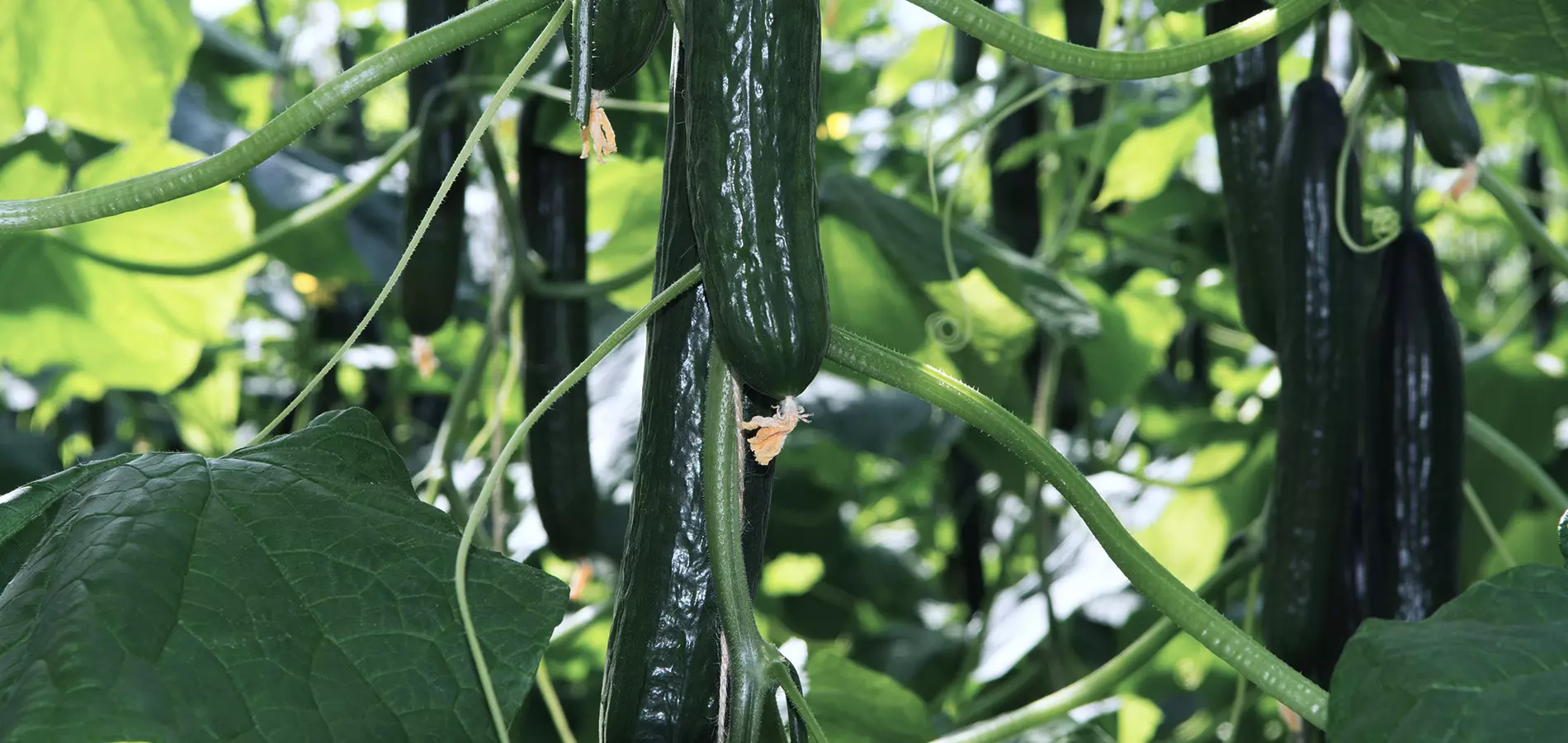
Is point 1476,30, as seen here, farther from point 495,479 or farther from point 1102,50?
point 495,479

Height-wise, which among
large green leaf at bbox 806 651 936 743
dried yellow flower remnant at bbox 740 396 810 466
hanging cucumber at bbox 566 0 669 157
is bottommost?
large green leaf at bbox 806 651 936 743

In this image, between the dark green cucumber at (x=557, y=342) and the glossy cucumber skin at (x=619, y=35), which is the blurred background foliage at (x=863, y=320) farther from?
the glossy cucumber skin at (x=619, y=35)

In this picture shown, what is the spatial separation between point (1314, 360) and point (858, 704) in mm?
459

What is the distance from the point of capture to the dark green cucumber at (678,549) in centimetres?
70

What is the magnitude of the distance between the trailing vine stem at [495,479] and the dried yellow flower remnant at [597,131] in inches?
1.7

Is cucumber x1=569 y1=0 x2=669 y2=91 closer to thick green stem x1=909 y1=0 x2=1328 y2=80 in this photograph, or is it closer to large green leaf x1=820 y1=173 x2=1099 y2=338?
thick green stem x1=909 y1=0 x2=1328 y2=80

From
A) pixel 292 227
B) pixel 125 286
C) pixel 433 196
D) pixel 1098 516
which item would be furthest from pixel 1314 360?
pixel 125 286

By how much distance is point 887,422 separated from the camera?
6.58 ft

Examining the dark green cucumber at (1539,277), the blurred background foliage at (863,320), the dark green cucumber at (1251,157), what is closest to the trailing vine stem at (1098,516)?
the blurred background foliage at (863,320)

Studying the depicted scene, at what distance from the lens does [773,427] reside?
0.65 metres

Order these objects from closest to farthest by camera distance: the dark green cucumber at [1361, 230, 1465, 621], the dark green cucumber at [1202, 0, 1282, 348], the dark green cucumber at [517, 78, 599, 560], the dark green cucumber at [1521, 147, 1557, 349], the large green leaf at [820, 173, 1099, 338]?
the dark green cucumber at [1361, 230, 1465, 621], the dark green cucumber at [1202, 0, 1282, 348], the dark green cucumber at [517, 78, 599, 560], the large green leaf at [820, 173, 1099, 338], the dark green cucumber at [1521, 147, 1557, 349]

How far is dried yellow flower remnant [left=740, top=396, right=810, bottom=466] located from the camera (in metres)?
0.64

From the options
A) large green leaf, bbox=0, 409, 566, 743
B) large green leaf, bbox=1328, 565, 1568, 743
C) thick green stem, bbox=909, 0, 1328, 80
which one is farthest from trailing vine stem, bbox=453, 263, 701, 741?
large green leaf, bbox=1328, 565, 1568, 743

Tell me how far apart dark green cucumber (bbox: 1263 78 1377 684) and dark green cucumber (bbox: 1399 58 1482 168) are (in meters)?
0.06
